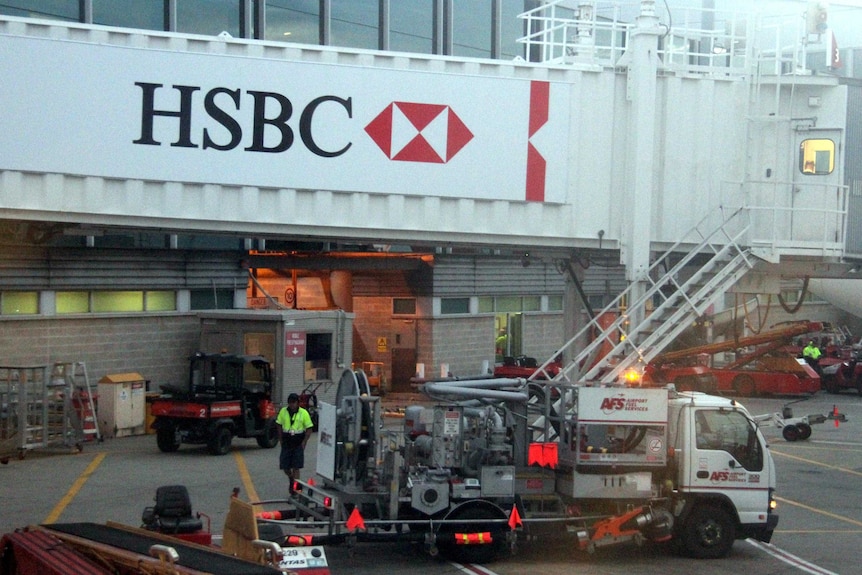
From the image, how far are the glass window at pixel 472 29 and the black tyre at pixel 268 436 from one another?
684 inches

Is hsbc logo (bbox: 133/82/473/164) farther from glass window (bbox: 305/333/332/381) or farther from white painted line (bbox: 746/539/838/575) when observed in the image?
glass window (bbox: 305/333/332/381)

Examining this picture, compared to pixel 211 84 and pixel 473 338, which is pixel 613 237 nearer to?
pixel 211 84

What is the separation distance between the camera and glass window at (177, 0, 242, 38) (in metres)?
28.8

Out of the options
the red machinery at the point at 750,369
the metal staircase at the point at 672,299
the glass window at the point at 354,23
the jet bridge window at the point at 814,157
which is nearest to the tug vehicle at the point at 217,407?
the metal staircase at the point at 672,299

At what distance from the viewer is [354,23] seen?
33625 mm

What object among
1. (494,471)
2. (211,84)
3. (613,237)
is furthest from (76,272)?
(494,471)

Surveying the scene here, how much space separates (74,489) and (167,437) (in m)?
4.32

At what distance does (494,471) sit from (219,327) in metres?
15.2

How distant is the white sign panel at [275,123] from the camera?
1490 cm

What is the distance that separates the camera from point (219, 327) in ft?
88.7

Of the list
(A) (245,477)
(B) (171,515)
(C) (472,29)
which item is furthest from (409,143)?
(C) (472,29)

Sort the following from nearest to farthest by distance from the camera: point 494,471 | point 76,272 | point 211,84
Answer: point 494,471, point 211,84, point 76,272

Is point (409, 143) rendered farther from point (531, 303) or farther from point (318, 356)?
point (531, 303)

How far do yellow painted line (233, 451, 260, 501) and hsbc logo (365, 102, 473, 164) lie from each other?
5.87m
